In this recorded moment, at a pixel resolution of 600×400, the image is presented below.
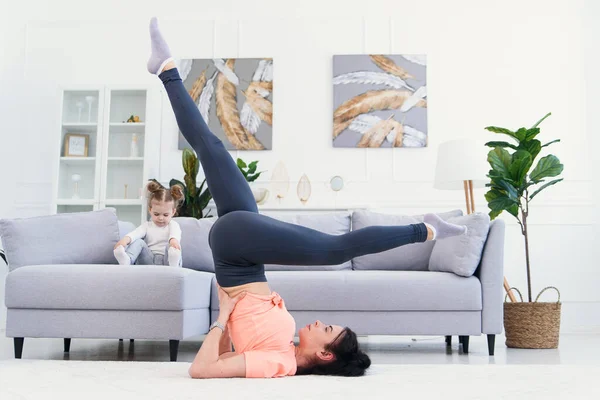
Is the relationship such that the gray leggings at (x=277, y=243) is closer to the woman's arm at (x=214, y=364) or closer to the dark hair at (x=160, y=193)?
the woman's arm at (x=214, y=364)

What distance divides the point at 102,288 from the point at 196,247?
1015 millimetres

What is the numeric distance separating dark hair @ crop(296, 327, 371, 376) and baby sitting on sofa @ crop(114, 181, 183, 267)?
61.8 inches

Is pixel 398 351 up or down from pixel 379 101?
down

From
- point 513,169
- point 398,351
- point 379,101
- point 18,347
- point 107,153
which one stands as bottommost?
point 398,351

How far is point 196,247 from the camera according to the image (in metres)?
4.14

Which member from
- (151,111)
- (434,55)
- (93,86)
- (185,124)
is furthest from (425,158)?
(185,124)

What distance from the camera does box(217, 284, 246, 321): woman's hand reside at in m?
2.30

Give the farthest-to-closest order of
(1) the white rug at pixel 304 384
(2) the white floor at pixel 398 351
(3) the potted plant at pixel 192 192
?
(3) the potted plant at pixel 192 192, (2) the white floor at pixel 398 351, (1) the white rug at pixel 304 384

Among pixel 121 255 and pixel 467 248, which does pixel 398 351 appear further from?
pixel 121 255

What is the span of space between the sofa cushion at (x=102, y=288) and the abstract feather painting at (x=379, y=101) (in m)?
2.78

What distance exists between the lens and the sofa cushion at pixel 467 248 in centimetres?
361

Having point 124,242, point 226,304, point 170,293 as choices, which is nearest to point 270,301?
point 226,304

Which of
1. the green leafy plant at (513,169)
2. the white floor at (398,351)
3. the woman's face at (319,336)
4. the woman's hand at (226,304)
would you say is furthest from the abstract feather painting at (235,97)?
the woman's face at (319,336)

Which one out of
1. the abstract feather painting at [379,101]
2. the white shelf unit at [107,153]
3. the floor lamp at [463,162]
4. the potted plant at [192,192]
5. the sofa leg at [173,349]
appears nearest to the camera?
the sofa leg at [173,349]
